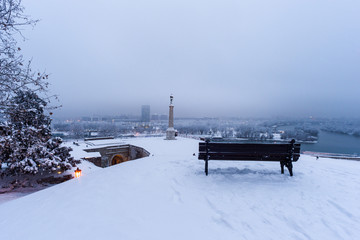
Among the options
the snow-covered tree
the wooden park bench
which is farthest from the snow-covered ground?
the snow-covered tree

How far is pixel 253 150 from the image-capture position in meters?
4.55

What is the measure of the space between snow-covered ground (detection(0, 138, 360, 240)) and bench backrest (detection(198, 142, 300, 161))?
554 millimetres

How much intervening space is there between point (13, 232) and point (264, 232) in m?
3.49

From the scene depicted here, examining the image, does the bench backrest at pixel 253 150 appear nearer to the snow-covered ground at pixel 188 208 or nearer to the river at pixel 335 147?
the snow-covered ground at pixel 188 208

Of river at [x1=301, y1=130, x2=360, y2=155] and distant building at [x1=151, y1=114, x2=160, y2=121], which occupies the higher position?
distant building at [x1=151, y1=114, x2=160, y2=121]

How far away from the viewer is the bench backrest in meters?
4.52

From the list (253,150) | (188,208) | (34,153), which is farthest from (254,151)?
(34,153)

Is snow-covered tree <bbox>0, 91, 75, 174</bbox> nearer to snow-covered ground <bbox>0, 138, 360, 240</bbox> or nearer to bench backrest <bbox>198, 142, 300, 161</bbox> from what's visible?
snow-covered ground <bbox>0, 138, 360, 240</bbox>

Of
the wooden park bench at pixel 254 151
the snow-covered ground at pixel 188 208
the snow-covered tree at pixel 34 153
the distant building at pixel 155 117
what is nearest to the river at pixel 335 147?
the wooden park bench at pixel 254 151

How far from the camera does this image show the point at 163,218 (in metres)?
2.58

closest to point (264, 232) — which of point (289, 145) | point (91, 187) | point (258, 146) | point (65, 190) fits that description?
point (258, 146)

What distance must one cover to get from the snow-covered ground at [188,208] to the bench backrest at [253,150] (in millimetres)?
554

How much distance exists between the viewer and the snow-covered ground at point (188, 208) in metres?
2.29

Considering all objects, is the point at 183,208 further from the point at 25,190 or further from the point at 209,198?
the point at 25,190
